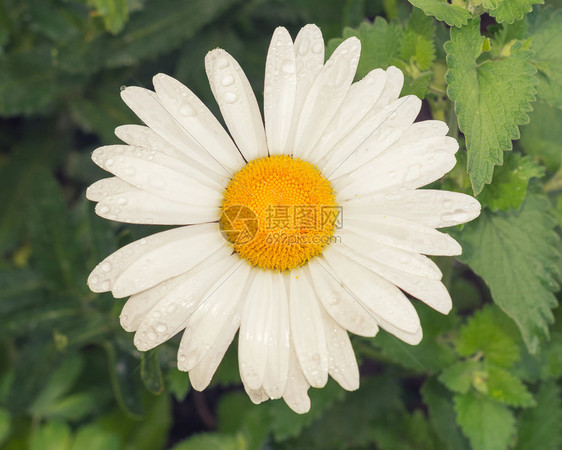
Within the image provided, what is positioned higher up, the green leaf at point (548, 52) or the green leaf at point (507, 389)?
the green leaf at point (548, 52)

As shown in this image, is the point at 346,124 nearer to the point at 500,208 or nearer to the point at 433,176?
the point at 433,176

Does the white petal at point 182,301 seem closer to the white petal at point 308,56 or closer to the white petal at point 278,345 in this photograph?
the white petal at point 278,345

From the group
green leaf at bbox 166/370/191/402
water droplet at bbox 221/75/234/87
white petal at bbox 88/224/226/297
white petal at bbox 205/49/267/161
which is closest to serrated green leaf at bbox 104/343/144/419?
green leaf at bbox 166/370/191/402

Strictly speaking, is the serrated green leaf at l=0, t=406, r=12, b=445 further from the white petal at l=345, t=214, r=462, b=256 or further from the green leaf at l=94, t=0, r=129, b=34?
the white petal at l=345, t=214, r=462, b=256

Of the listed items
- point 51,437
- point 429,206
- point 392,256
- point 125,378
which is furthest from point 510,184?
point 51,437

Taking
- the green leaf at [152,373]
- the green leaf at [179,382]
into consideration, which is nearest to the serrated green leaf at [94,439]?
the green leaf at [179,382]
